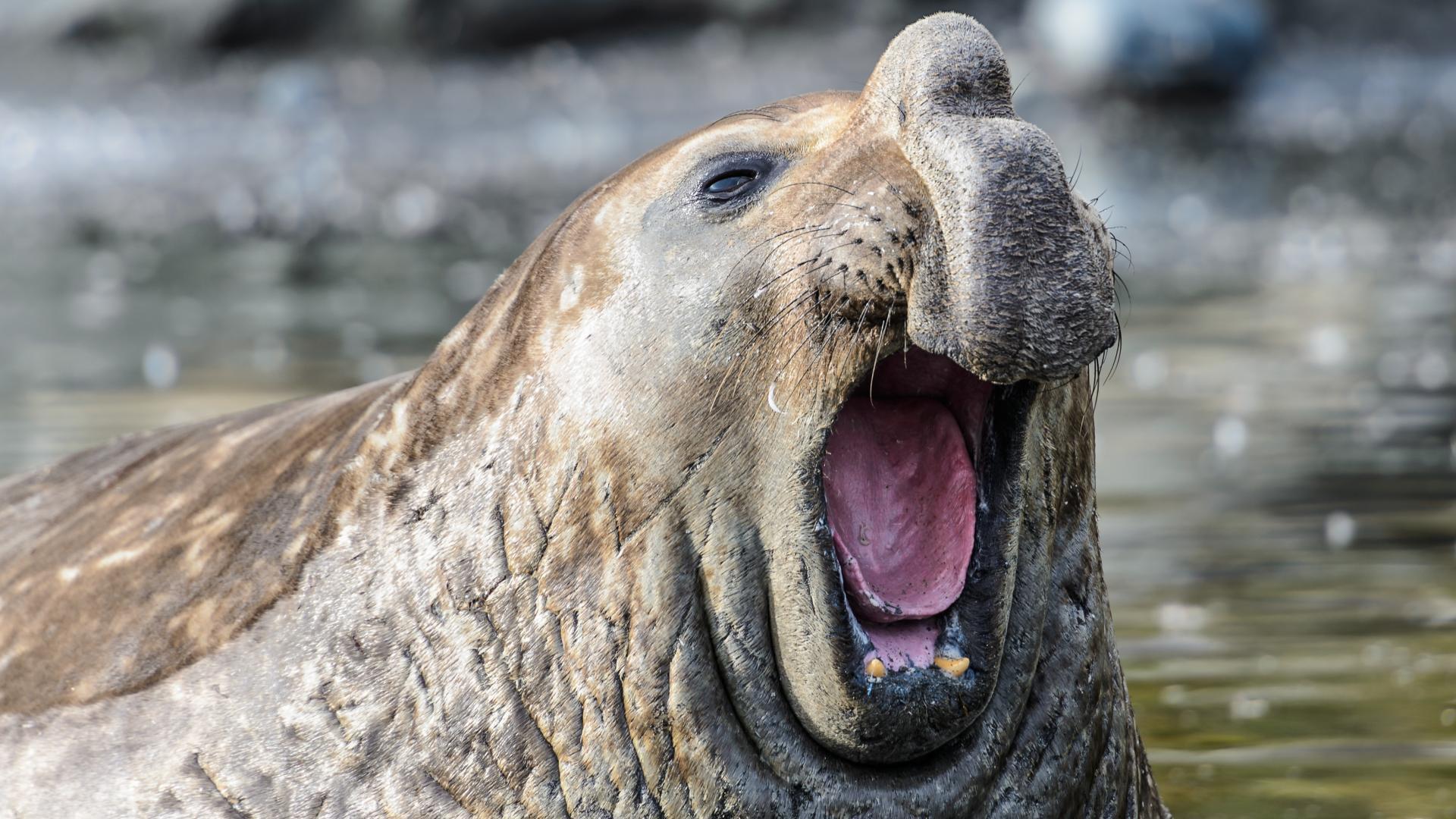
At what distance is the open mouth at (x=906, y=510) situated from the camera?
2.97 metres

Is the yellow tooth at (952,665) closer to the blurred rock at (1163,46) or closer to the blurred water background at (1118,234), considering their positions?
the blurred water background at (1118,234)

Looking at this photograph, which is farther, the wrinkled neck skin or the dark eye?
the dark eye

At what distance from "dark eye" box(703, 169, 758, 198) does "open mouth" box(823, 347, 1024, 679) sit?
14.6 inches

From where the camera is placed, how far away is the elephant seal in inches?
113

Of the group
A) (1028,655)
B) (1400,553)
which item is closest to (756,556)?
(1028,655)

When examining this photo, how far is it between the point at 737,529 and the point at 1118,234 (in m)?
14.0

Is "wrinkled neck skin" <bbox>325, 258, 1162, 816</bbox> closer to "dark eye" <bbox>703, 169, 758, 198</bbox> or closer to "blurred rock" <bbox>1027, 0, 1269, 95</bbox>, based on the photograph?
"dark eye" <bbox>703, 169, 758, 198</bbox>

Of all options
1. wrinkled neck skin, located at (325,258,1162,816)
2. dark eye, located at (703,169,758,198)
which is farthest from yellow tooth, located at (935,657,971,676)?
dark eye, located at (703,169,758,198)

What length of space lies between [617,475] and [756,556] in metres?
0.24

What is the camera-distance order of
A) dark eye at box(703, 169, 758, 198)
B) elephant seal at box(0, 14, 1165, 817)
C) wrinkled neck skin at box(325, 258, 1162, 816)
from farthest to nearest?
dark eye at box(703, 169, 758, 198) → wrinkled neck skin at box(325, 258, 1162, 816) → elephant seal at box(0, 14, 1165, 817)

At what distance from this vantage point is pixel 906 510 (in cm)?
298

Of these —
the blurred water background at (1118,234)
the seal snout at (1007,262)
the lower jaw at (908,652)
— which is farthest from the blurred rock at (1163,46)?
the seal snout at (1007,262)

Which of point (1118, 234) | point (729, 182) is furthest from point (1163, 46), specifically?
point (729, 182)

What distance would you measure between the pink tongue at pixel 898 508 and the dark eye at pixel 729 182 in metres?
0.38
